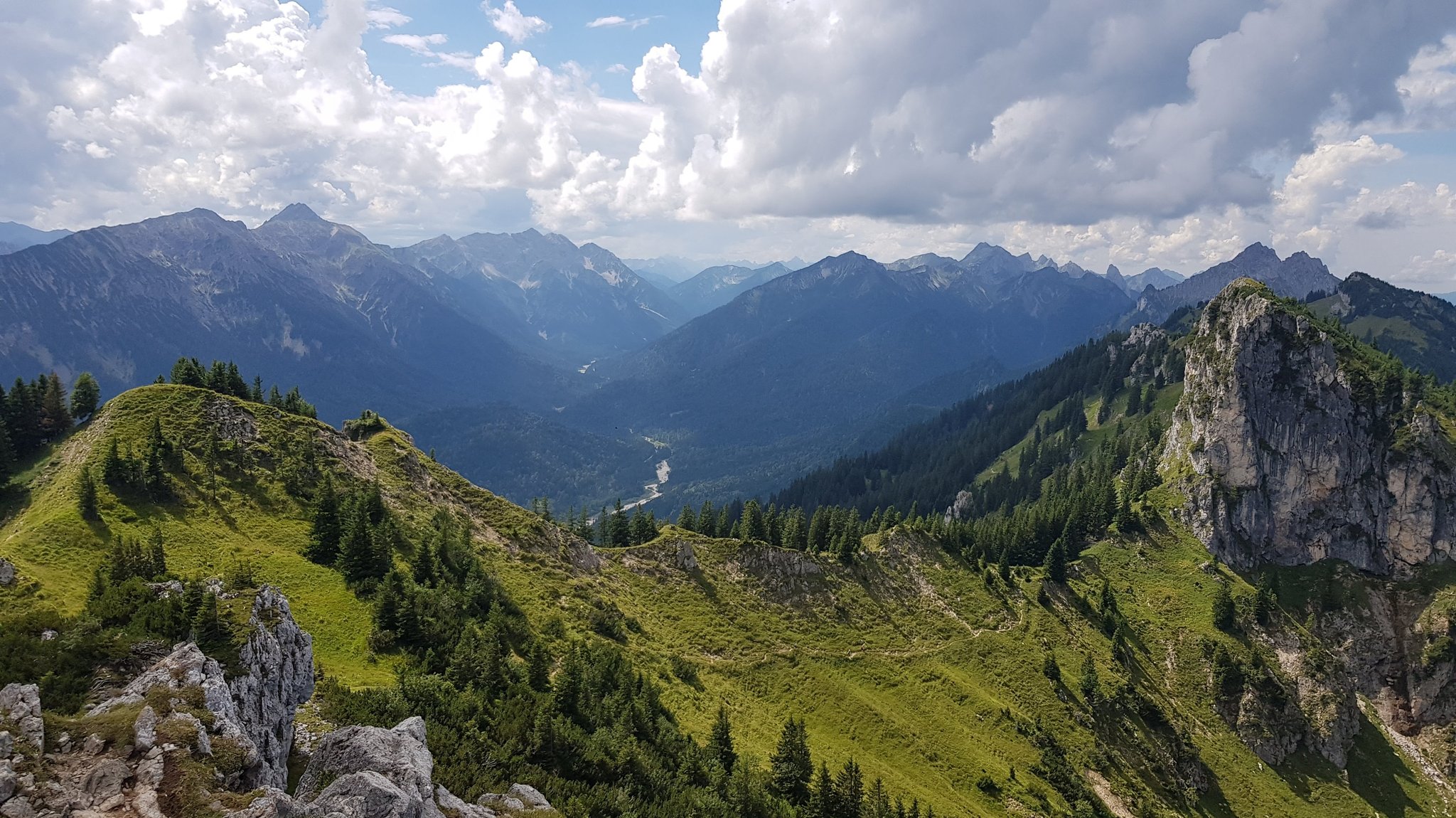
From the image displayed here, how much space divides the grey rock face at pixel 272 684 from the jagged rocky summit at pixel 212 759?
0.26 feet

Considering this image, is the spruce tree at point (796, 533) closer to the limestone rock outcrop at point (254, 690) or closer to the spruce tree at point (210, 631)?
the limestone rock outcrop at point (254, 690)

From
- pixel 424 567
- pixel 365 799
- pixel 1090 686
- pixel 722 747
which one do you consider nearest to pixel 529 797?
pixel 365 799

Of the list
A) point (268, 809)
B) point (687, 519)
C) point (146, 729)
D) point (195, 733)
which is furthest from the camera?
point (687, 519)

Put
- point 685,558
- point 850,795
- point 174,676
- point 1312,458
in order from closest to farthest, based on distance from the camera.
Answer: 1. point 174,676
2. point 850,795
3. point 685,558
4. point 1312,458

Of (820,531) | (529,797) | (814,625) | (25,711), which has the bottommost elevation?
(814,625)

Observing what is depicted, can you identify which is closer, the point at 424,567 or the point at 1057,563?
the point at 424,567

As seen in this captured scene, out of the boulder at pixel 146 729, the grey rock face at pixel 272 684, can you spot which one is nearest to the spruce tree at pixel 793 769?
the grey rock face at pixel 272 684

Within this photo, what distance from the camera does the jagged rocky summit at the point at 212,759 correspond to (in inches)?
827

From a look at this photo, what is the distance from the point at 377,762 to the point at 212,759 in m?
5.69

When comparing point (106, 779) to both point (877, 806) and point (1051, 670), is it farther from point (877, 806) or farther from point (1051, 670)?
point (1051, 670)

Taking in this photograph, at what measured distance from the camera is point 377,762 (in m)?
26.8

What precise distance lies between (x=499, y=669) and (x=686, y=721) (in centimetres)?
2476

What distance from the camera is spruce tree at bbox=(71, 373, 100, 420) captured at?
268 ft

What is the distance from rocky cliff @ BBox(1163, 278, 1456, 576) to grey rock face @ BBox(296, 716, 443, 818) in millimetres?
165280
